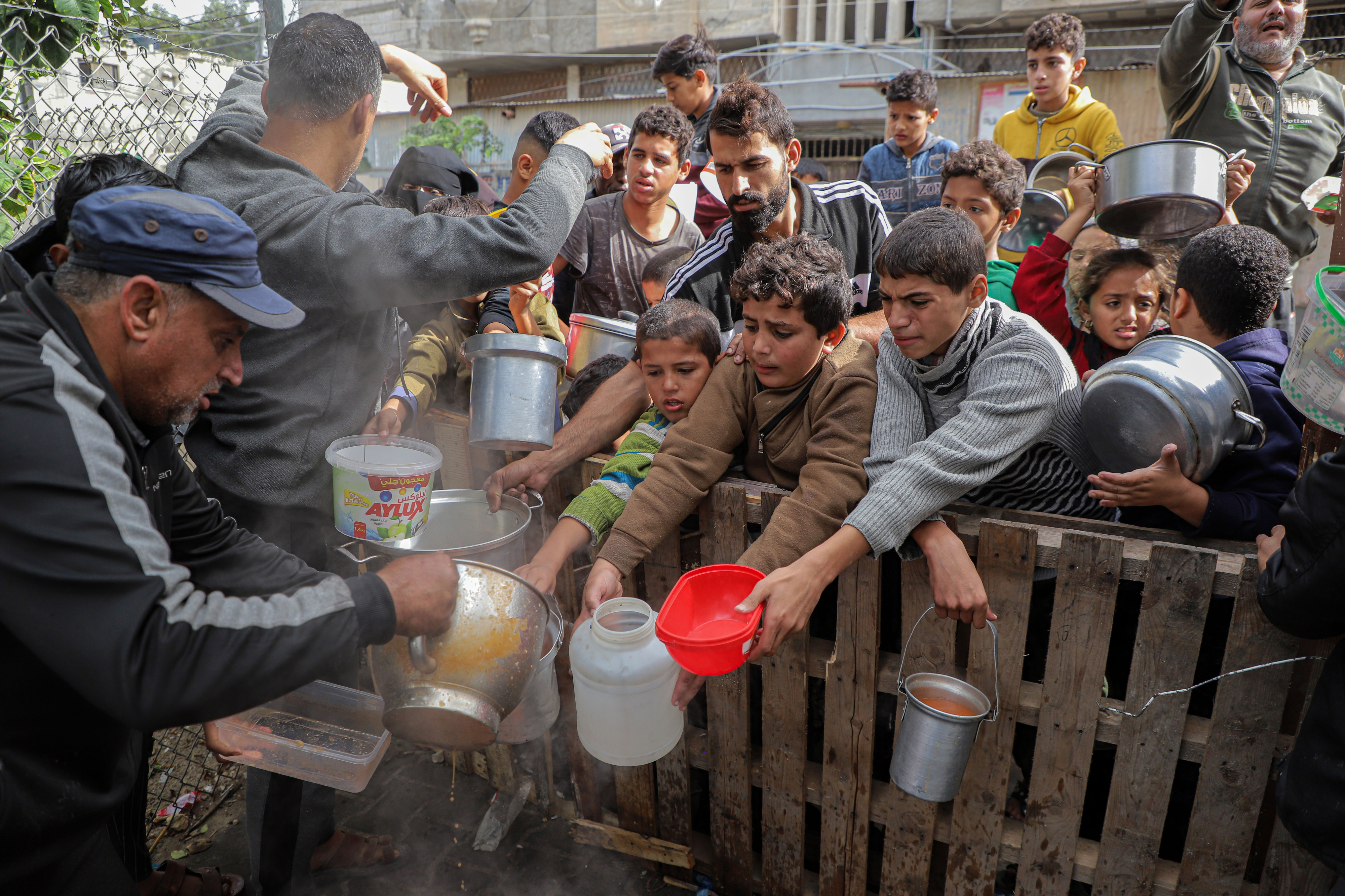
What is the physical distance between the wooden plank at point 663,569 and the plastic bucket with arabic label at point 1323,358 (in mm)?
1754

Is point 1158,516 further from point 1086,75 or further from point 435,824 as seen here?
point 1086,75

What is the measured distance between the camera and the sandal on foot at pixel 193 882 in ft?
9.25

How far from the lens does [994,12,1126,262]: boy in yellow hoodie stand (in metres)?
5.25

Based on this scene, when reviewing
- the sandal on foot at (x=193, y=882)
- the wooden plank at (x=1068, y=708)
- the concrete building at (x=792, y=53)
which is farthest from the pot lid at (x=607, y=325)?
the concrete building at (x=792, y=53)

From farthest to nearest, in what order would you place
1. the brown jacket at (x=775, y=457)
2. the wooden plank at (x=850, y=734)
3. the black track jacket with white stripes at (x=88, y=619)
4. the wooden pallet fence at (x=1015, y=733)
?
the wooden plank at (x=850, y=734), the brown jacket at (x=775, y=457), the wooden pallet fence at (x=1015, y=733), the black track jacket with white stripes at (x=88, y=619)

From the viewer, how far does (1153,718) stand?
2.16 m

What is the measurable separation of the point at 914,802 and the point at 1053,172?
395 centimetres

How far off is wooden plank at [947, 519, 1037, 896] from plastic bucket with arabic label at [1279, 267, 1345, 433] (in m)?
0.68

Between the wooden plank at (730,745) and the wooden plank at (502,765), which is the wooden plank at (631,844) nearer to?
the wooden plank at (730,745)

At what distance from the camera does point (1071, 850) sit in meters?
2.34

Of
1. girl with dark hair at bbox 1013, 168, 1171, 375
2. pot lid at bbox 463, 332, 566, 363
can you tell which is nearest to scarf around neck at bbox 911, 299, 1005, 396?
girl with dark hair at bbox 1013, 168, 1171, 375

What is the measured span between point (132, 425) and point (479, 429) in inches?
54.0

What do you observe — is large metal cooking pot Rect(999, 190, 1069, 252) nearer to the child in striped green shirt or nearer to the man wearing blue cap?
the child in striped green shirt

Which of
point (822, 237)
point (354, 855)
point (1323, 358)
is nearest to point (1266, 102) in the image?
point (822, 237)
